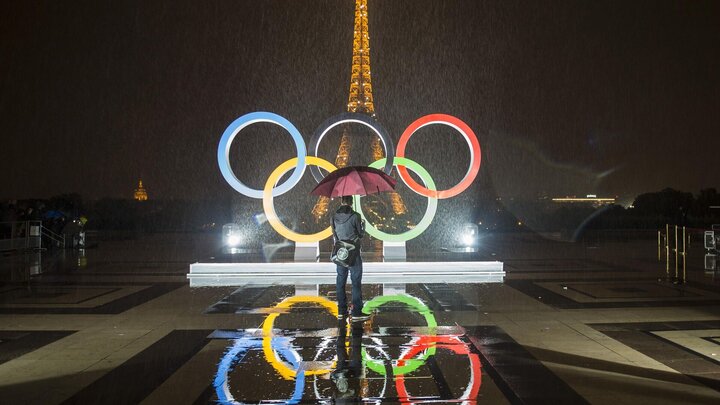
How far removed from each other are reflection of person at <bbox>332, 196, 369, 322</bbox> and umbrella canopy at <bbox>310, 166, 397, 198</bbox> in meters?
1.55

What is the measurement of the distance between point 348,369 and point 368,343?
108cm

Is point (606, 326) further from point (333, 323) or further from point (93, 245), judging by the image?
point (93, 245)

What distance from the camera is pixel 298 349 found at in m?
6.75

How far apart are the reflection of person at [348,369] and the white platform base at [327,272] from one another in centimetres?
583

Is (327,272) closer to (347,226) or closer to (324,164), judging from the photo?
(324,164)

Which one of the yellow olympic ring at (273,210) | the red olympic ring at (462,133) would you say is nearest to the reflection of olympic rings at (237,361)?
the yellow olympic ring at (273,210)

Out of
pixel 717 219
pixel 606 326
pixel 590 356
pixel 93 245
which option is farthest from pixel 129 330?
pixel 717 219

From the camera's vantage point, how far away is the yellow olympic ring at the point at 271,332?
584 centimetres

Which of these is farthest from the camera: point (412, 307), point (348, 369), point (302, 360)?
point (412, 307)

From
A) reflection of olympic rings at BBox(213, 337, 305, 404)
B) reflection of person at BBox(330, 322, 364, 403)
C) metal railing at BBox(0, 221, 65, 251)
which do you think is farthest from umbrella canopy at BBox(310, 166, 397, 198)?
metal railing at BBox(0, 221, 65, 251)

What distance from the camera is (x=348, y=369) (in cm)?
591

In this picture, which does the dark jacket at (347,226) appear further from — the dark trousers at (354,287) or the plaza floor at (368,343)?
the plaza floor at (368,343)

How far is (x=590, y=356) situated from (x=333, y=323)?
3409mm

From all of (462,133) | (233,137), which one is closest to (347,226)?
(233,137)
